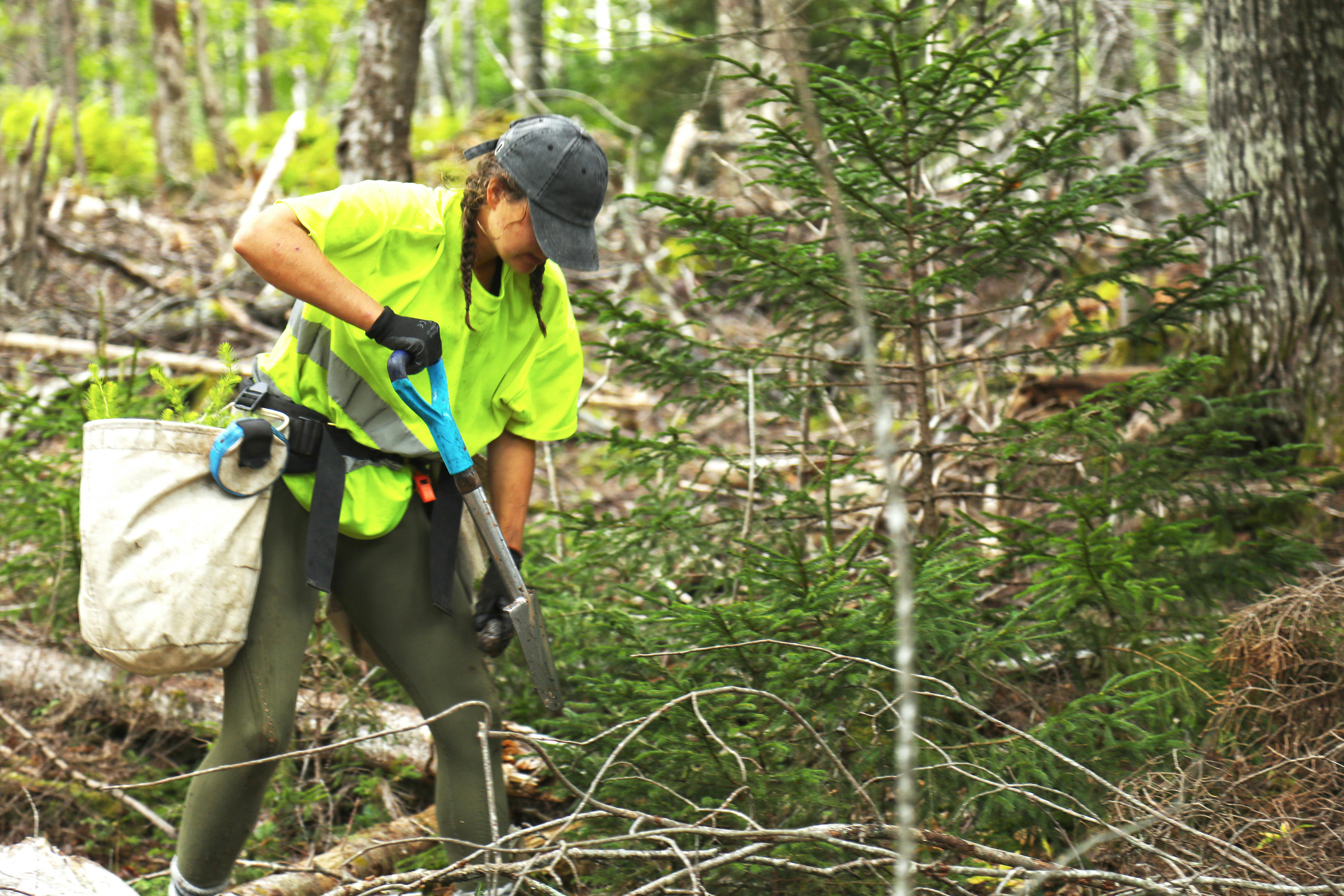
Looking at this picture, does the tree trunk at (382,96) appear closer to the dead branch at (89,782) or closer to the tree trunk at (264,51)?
the dead branch at (89,782)

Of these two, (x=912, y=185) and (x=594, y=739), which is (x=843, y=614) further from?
(x=912, y=185)

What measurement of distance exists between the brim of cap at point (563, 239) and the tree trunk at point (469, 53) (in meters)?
15.8

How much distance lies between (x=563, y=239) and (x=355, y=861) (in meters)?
2.11

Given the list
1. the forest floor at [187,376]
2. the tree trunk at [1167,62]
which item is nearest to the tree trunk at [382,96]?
the forest floor at [187,376]

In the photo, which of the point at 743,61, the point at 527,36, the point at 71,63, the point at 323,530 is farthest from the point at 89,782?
the point at 71,63

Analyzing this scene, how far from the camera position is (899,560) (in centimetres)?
107

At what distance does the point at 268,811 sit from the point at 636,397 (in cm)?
425

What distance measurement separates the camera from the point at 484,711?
2.70 meters

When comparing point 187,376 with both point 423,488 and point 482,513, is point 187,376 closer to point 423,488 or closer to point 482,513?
Answer: point 423,488

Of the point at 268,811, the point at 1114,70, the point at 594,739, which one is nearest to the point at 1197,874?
the point at 594,739

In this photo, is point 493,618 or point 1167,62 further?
point 1167,62

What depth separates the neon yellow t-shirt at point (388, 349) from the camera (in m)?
2.38

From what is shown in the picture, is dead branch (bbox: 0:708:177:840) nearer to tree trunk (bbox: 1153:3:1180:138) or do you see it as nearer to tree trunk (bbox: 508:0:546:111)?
tree trunk (bbox: 1153:3:1180:138)

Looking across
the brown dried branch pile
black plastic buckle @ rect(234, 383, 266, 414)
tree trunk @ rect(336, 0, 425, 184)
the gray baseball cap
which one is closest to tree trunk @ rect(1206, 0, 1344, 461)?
the brown dried branch pile
